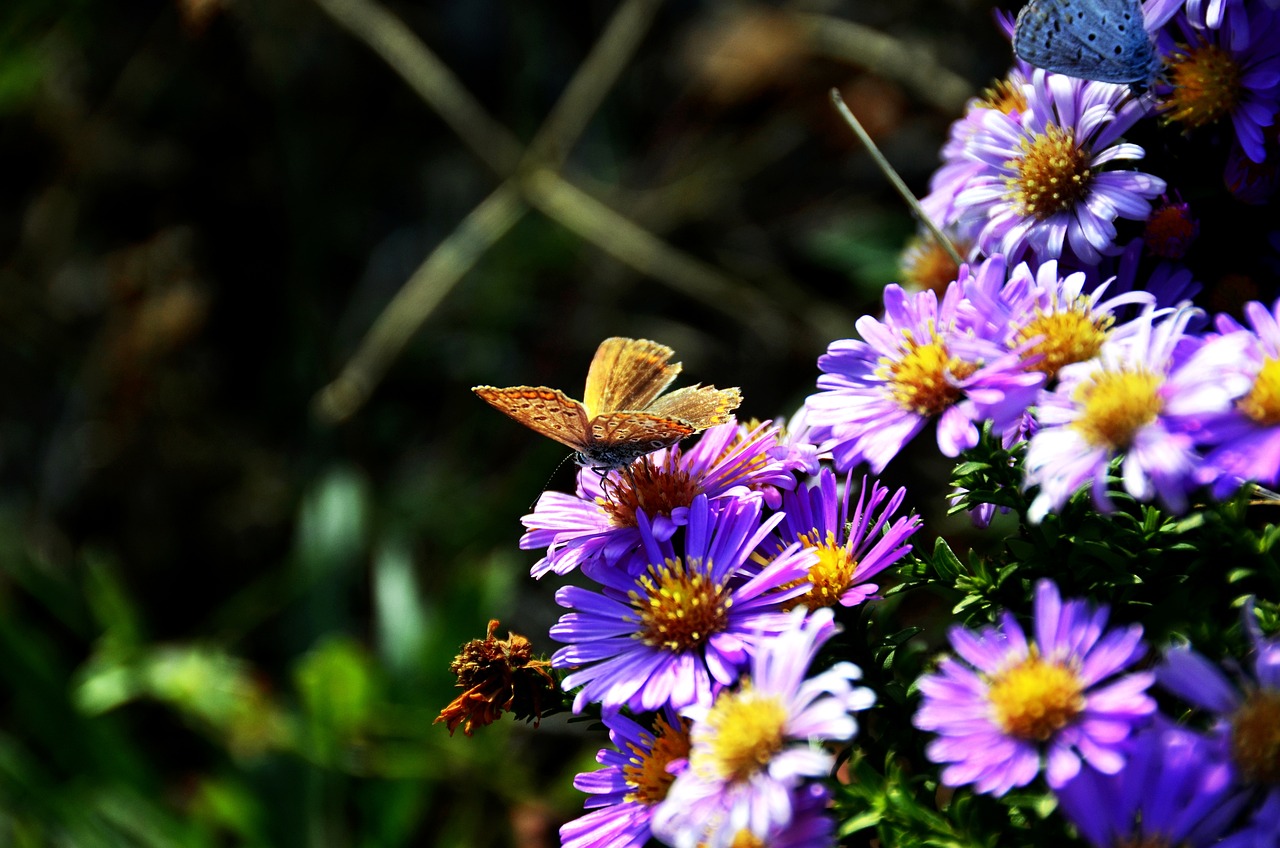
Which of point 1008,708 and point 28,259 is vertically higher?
point 28,259

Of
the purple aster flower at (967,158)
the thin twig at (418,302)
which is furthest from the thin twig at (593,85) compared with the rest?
the purple aster flower at (967,158)

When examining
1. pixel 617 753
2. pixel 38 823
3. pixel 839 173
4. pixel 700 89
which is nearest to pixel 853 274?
pixel 839 173

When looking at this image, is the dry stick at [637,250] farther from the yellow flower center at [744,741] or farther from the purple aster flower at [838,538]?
the yellow flower center at [744,741]

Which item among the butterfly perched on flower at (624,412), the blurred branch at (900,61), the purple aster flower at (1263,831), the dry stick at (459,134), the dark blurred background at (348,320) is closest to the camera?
the purple aster flower at (1263,831)

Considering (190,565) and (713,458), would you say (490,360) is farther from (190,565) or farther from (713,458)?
(713,458)

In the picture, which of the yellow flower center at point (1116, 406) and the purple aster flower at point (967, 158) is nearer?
the yellow flower center at point (1116, 406)

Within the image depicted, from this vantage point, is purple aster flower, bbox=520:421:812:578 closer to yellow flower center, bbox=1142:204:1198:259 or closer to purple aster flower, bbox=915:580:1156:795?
purple aster flower, bbox=915:580:1156:795

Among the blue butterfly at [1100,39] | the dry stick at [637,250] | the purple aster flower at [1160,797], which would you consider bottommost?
the purple aster flower at [1160,797]
